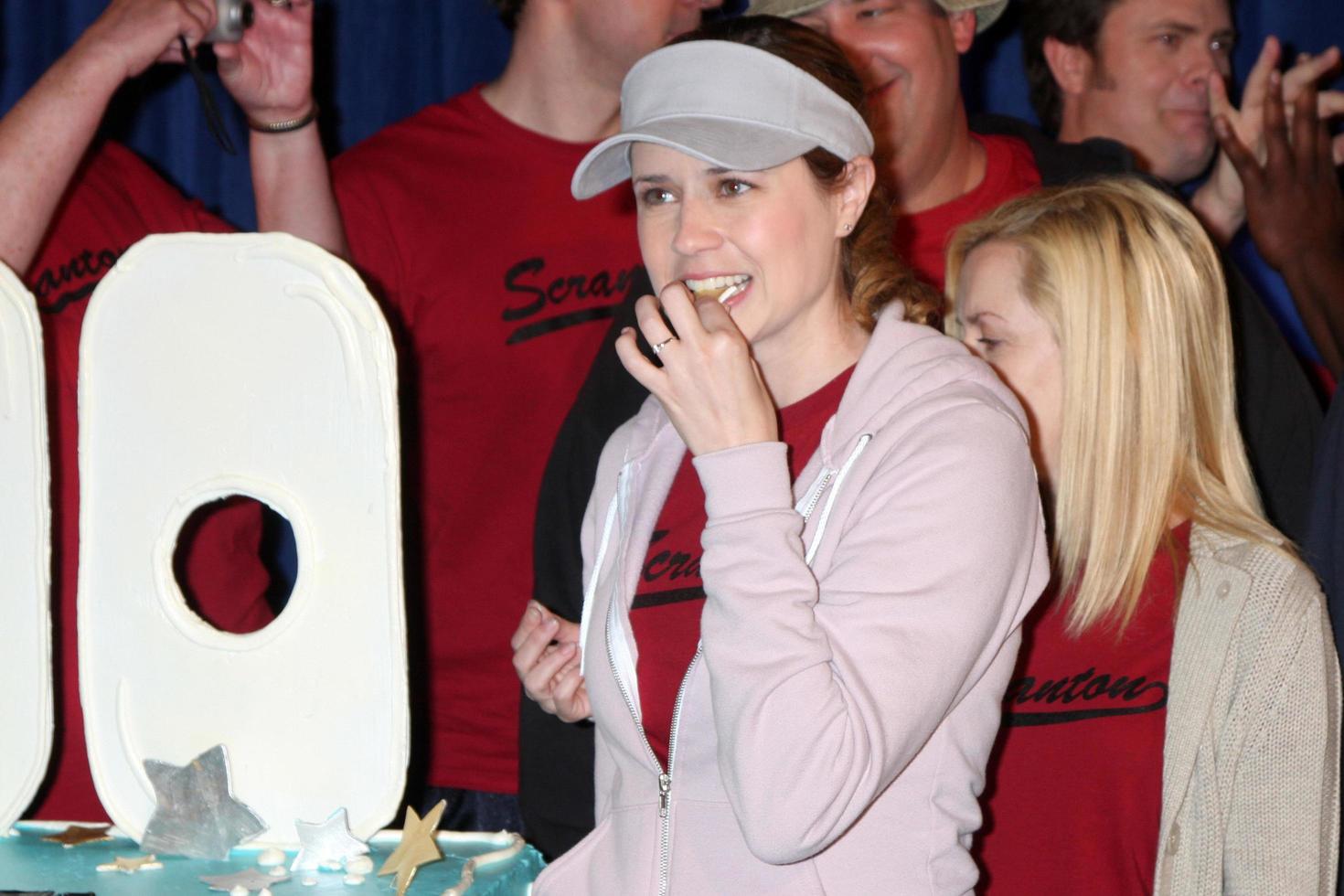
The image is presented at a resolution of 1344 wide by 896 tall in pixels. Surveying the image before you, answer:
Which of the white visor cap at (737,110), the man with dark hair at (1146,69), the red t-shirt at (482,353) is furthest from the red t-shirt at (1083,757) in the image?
the man with dark hair at (1146,69)

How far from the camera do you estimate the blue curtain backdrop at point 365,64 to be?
2.16 m

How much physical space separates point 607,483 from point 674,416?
239 mm

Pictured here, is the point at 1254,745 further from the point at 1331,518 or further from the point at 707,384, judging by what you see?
the point at 707,384

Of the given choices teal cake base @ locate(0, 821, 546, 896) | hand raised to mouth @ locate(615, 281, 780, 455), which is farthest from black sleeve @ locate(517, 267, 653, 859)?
hand raised to mouth @ locate(615, 281, 780, 455)

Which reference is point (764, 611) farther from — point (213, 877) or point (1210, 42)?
point (1210, 42)

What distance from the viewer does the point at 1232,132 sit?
1839mm

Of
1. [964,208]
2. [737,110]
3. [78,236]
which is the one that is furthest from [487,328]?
[737,110]

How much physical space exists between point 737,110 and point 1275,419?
83 centimetres

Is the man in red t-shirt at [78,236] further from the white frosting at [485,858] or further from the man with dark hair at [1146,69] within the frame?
the man with dark hair at [1146,69]

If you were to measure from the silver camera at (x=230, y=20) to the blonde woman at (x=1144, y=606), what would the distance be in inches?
28.4

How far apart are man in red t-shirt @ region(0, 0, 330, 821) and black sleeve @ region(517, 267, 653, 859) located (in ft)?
0.91

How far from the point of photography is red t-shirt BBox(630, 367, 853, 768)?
40.2 inches

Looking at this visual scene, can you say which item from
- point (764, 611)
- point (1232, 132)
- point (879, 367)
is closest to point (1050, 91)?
point (1232, 132)

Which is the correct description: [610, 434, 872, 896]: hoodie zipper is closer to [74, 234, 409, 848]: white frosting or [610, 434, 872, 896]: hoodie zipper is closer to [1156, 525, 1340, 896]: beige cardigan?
[74, 234, 409, 848]: white frosting
